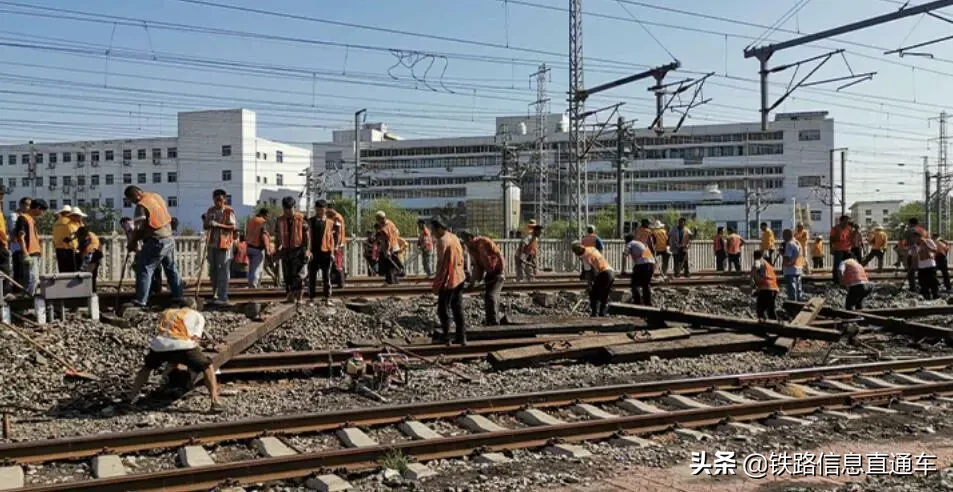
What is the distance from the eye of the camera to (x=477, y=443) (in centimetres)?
710

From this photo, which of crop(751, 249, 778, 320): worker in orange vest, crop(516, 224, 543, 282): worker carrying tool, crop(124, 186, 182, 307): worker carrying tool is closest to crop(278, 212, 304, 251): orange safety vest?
crop(124, 186, 182, 307): worker carrying tool

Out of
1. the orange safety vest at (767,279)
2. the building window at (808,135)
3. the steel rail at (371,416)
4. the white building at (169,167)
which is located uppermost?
the building window at (808,135)

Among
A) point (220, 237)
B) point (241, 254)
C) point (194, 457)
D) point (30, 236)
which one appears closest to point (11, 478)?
point (194, 457)

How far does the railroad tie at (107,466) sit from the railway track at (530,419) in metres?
0.15

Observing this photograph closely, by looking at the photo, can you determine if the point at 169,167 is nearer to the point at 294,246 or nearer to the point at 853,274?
the point at 294,246

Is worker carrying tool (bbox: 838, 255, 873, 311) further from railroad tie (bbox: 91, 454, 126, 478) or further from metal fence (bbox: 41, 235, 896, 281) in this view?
railroad tie (bbox: 91, 454, 126, 478)

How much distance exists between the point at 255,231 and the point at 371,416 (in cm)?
803

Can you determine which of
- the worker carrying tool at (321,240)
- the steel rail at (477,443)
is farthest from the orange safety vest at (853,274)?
the worker carrying tool at (321,240)

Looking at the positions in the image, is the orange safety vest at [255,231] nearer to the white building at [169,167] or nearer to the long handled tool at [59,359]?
the long handled tool at [59,359]

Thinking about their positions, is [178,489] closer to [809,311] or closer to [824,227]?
[809,311]

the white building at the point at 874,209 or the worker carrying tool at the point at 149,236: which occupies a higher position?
the white building at the point at 874,209

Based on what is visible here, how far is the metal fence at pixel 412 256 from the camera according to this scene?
19.4 m

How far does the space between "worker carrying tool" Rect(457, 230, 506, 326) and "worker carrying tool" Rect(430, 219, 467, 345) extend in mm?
1197

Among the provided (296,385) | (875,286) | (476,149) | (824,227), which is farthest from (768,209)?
(296,385)
